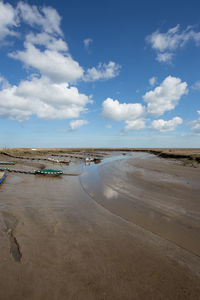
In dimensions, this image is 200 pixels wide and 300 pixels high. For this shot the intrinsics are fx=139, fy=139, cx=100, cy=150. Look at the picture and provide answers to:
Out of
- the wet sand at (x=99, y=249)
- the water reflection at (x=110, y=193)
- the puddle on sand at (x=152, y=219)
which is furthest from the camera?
the water reflection at (x=110, y=193)

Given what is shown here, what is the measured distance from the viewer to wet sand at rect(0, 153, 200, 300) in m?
3.88

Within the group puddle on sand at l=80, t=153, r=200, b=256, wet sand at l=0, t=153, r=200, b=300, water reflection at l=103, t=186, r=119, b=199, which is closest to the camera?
wet sand at l=0, t=153, r=200, b=300

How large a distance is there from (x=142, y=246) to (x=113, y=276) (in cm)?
205

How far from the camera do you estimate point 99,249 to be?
5.53 m

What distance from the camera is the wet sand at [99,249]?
12.7ft

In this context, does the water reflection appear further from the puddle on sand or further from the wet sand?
the wet sand

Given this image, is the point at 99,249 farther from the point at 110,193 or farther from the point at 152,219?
the point at 110,193

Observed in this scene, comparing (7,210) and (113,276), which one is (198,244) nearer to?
(113,276)

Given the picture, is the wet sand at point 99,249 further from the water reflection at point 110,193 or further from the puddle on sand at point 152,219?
the water reflection at point 110,193

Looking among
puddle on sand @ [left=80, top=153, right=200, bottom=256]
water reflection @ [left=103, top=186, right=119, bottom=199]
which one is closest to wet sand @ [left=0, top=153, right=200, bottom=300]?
puddle on sand @ [left=80, top=153, right=200, bottom=256]

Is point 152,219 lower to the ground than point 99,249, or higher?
lower

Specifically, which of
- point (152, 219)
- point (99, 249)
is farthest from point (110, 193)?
point (99, 249)

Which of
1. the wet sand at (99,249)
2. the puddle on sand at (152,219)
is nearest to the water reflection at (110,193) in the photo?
the puddle on sand at (152,219)

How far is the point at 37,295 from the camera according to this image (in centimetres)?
362
